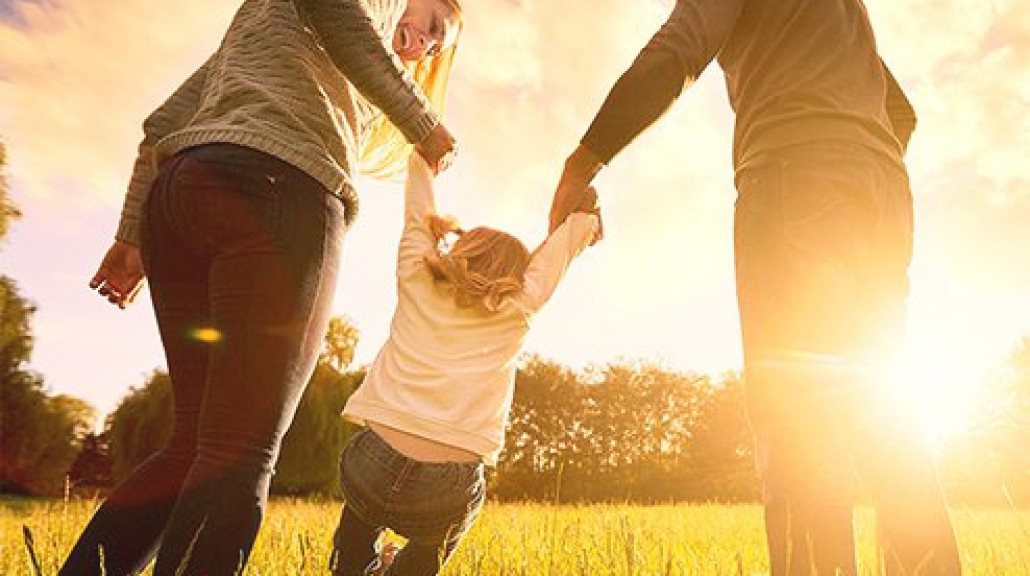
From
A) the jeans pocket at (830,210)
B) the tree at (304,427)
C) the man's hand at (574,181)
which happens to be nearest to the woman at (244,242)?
the man's hand at (574,181)

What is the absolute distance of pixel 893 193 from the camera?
2.04 meters

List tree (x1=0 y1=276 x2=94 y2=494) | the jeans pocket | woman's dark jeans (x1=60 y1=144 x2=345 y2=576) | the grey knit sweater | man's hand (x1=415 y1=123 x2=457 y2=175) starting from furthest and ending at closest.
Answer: tree (x1=0 y1=276 x2=94 y2=494)
man's hand (x1=415 y1=123 x2=457 y2=175)
the jeans pocket
the grey knit sweater
woman's dark jeans (x1=60 y1=144 x2=345 y2=576)

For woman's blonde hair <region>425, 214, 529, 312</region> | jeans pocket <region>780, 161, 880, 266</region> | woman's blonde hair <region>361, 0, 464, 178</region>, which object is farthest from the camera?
woman's blonde hair <region>425, 214, 529, 312</region>

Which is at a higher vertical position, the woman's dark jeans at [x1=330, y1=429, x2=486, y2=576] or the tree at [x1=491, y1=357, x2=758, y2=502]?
the tree at [x1=491, y1=357, x2=758, y2=502]

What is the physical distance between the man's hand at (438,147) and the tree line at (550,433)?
9906 millimetres

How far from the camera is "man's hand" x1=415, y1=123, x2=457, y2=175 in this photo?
2.10 meters

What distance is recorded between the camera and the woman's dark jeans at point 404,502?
259cm

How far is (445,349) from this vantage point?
2701 millimetres

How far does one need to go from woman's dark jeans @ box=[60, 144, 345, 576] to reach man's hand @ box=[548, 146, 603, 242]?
0.77m

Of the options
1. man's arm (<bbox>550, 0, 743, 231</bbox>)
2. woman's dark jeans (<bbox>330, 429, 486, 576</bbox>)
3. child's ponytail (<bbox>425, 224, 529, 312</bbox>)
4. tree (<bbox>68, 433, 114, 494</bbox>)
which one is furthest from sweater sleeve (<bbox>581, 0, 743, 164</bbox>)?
tree (<bbox>68, 433, 114, 494</bbox>)

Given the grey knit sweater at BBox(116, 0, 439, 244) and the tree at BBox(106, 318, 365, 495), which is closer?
the grey knit sweater at BBox(116, 0, 439, 244)

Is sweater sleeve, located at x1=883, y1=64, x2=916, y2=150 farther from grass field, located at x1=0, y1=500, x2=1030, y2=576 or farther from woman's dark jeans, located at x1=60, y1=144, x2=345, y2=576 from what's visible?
woman's dark jeans, located at x1=60, y1=144, x2=345, y2=576

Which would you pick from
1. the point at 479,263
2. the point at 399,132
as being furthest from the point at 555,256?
the point at 399,132

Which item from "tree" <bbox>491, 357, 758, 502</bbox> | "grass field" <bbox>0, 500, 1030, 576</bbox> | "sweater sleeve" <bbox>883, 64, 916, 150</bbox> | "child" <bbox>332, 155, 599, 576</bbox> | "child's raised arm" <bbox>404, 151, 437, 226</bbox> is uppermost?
"tree" <bbox>491, 357, 758, 502</bbox>
